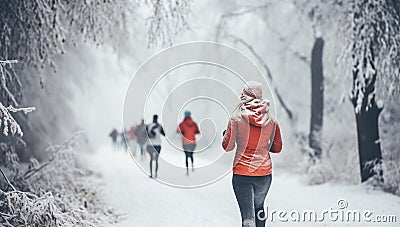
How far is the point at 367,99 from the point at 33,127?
10142 millimetres

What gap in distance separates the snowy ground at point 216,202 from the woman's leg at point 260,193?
1.44 metres

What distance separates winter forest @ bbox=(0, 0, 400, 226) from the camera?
23.0 feet

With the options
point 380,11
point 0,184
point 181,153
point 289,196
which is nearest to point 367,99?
point 380,11

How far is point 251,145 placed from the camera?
4707 millimetres

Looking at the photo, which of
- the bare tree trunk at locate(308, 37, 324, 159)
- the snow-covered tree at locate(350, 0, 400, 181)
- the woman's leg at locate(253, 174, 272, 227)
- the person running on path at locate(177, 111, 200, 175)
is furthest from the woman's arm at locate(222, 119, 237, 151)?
the bare tree trunk at locate(308, 37, 324, 159)

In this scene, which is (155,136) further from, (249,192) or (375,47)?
(249,192)

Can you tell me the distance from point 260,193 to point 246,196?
0.19 meters

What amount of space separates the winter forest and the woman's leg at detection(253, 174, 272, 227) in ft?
4.91

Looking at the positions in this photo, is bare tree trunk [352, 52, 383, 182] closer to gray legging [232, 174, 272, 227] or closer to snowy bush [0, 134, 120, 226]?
gray legging [232, 174, 272, 227]

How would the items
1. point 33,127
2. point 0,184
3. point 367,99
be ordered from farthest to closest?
1. point 33,127
2. point 367,99
3. point 0,184

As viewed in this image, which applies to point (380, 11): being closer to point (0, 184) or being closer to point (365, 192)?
point (365, 192)

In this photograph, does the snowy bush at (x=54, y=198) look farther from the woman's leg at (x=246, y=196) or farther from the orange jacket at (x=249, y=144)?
the orange jacket at (x=249, y=144)

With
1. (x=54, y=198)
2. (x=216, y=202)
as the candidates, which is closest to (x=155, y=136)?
(x=216, y=202)

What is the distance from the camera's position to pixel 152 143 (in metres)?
10.8
